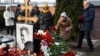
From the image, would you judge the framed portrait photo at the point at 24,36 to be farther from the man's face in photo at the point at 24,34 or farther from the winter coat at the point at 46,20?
the winter coat at the point at 46,20

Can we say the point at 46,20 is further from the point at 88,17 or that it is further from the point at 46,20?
the point at 88,17

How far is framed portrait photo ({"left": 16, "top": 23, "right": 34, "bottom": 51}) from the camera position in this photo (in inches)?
190

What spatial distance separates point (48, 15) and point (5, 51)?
9562 millimetres

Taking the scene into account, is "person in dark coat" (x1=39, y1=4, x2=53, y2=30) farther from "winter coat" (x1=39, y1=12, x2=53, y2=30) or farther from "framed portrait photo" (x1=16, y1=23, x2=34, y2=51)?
"framed portrait photo" (x1=16, y1=23, x2=34, y2=51)

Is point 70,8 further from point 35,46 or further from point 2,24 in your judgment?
point 35,46

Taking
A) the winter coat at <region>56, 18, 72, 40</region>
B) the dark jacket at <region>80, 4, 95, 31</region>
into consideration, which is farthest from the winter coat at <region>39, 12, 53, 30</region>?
the dark jacket at <region>80, 4, 95, 31</region>

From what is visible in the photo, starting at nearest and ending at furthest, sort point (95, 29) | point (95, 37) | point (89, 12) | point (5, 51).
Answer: point (5, 51)
point (89, 12)
point (95, 37)
point (95, 29)

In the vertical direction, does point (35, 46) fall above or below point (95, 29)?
above

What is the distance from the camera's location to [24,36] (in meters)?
4.91

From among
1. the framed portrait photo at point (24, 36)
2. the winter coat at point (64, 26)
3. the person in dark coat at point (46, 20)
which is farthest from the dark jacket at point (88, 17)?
the framed portrait photo at point (24, 36)

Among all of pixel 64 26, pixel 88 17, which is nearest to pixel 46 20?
pixel 64 26

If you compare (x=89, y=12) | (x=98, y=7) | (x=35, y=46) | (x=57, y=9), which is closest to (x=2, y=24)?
(x=57, y=9)

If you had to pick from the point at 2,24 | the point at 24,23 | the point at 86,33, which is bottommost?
the point at 2,24

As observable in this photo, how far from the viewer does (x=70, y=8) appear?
12391 mm
